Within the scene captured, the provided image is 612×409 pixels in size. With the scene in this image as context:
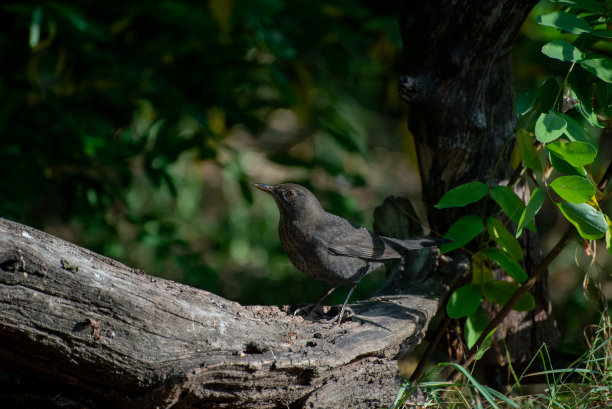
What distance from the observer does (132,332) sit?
2.59 m

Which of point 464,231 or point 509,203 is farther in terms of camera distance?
point 464,231

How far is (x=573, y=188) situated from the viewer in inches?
110

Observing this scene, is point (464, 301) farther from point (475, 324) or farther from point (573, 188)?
point (573, 188)

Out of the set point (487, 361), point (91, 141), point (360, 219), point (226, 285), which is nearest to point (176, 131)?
point (91, 141)

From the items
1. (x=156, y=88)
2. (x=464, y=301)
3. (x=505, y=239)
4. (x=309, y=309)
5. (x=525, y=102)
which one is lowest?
(x=309, y=309)

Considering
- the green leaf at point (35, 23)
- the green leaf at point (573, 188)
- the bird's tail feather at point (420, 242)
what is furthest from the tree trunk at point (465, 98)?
the green leaf at point (35, 23)

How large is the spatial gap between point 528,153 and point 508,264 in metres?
0.61

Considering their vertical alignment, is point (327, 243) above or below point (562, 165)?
below

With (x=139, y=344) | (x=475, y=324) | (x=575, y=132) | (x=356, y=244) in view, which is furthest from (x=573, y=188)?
(x=139, y=344)

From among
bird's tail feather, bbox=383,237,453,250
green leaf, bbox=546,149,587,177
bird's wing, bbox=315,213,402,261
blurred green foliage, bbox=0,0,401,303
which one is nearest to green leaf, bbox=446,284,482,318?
bird's tail feather, bbox=383,237,453,250

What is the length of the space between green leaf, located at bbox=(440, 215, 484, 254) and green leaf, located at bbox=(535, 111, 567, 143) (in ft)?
2.32

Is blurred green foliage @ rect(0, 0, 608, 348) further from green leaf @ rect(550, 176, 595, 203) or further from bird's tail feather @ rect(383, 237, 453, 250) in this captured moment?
green leaf @ rect(550, 176, 595, 203)

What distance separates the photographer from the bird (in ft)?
13.0

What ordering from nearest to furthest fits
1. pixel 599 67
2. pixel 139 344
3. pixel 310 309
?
pixel 139 344 < pixel 599 67 < pixel 310 309
